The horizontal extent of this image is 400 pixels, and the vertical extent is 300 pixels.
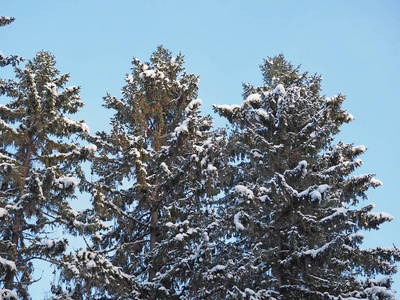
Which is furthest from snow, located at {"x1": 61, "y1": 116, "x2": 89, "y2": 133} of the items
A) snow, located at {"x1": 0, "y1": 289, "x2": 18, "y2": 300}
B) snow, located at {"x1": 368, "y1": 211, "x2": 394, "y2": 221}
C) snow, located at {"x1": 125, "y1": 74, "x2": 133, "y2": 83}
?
snow, located at {"x1": 368, "y1": 211, "x2": 394, "y2": 221}

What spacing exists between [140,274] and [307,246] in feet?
20.2

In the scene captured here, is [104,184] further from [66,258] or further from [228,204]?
[228,204]

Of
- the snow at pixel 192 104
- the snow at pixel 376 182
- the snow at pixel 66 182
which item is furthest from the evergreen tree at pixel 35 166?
the snow at pixel 376 182

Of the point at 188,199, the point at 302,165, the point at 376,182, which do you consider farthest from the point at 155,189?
the point at 376,182

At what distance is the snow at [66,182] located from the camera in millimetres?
13734

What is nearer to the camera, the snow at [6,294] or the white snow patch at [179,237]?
the snow at [6,294]

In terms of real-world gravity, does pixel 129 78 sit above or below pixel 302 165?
above

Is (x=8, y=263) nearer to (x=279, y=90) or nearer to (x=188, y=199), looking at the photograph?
(x=188, y=199)

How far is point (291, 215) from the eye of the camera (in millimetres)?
13734

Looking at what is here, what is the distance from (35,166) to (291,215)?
8442 millimetres

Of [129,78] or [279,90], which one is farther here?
[129,78]

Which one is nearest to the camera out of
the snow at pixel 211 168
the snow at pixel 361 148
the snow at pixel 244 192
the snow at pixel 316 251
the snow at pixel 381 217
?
the snow at pixel 316 251

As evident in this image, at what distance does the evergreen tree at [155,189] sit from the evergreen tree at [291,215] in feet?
3.46

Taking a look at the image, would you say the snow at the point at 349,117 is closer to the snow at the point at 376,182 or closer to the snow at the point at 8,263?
the snow at the point at 376,182
